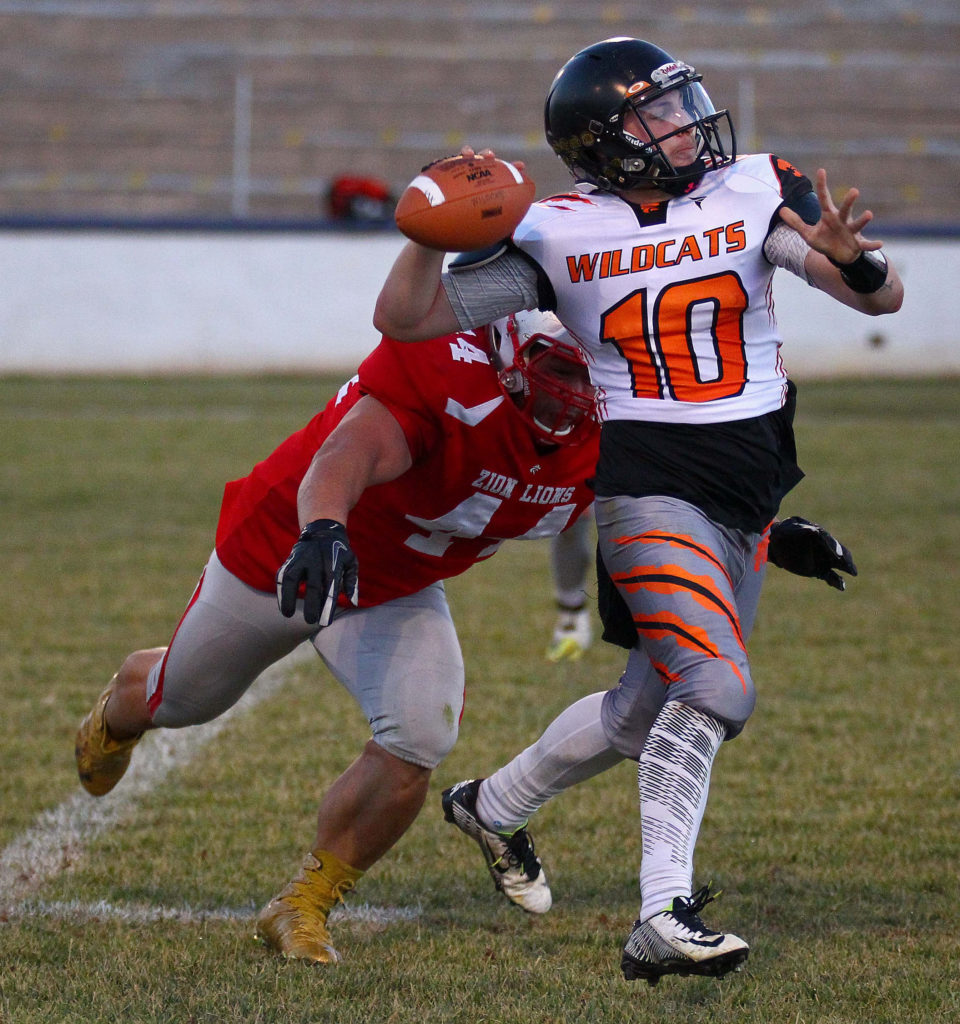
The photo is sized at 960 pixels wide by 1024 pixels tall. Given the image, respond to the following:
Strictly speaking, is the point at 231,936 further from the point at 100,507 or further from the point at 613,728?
the point at 100,507

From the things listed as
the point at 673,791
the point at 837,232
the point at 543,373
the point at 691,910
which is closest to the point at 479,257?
the point at 543,373

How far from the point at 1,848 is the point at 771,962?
1795 mm

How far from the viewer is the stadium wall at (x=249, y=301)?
1611 cm

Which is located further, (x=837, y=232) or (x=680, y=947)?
(x=837, y=232)

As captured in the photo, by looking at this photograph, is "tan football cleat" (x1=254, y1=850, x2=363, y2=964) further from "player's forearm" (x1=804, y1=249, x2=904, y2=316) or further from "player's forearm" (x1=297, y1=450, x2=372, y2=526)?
"player's forearm" (x1=804, y1=249, x2=904, y2=316)

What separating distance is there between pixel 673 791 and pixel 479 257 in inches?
39.1

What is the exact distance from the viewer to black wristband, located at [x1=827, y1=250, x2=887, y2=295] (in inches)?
97.0

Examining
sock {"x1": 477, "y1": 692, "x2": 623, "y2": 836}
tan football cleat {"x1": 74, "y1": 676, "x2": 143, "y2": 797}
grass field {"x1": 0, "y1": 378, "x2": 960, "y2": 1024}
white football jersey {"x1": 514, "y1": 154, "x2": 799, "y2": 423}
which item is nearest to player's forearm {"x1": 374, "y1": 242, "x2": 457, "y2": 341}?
white football jersey {"x1": 514, "y1": 154, "x2": 799, "y2": 423}

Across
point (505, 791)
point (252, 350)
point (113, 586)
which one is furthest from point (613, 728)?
point (252, 350)

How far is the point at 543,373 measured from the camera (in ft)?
9.14

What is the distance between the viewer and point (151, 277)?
16.2 metres

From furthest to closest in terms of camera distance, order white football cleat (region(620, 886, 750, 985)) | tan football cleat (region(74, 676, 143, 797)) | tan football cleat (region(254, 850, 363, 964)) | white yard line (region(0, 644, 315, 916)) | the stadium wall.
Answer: the stadium wall → tan football cleat (region(74, 676, 143, 797)) → white yard line (region(0, 644, 315, 916)) → tan football cleat (region(254, 850, 363, 964)) → white football cleat (region(620, 886, 750, 985))

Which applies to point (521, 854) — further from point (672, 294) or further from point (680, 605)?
point (672, 294)

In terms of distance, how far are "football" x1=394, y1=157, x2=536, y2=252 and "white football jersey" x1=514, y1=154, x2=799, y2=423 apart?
0.51 feet
